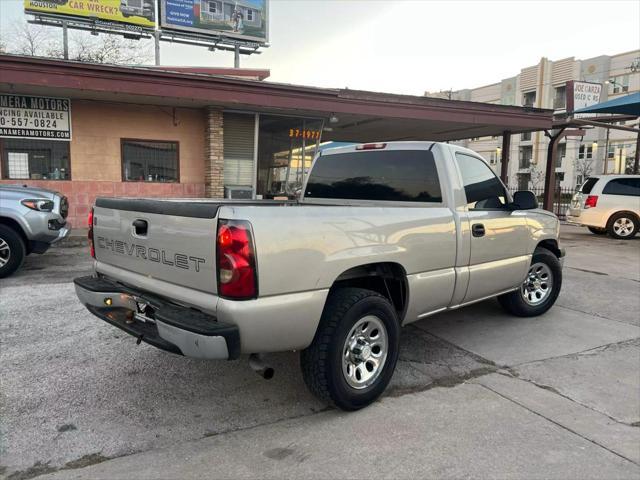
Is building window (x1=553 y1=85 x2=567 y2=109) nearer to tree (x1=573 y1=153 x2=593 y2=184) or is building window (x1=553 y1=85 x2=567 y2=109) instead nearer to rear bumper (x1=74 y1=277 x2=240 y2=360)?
tree (x1=573 y1=153 x2=593 y2=184)

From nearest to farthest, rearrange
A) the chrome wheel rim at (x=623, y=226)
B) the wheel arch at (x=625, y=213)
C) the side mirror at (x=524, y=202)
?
1. the side mirror at (x=524, y=202)
2. the wheel arch at (x=625, y=213)
3. the chrome wheel rim at (x=623, y=226)

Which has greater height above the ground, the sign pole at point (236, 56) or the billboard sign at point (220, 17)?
the billboard sign at point (220, 17)

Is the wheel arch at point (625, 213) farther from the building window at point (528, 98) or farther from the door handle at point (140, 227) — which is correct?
the building window at point (528, 98)

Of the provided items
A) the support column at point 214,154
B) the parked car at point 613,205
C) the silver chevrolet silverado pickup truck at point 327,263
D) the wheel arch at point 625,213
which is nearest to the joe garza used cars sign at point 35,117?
the support column at point 214,154

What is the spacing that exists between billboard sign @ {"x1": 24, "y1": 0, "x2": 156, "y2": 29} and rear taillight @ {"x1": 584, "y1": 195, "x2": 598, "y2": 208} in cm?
1866

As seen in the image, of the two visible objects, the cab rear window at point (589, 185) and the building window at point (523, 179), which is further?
the building window at point (523, 179)

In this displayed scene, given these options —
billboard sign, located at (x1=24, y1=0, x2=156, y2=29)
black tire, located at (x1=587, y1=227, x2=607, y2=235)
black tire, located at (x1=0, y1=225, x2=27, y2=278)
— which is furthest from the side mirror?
billboard sign, located at (x1=24, y1=0, x2=156, y2=29)

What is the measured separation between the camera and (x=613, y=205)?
13578mm

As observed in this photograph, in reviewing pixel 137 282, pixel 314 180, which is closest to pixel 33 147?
pixel 314 180

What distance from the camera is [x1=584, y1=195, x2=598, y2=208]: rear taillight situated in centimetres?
1377

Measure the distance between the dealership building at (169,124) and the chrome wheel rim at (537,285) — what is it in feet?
26.0

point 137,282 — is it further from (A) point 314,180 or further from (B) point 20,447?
(A) point 314,180

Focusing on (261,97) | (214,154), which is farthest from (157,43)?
(261,97)

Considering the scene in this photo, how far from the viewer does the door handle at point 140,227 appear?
127 inches
